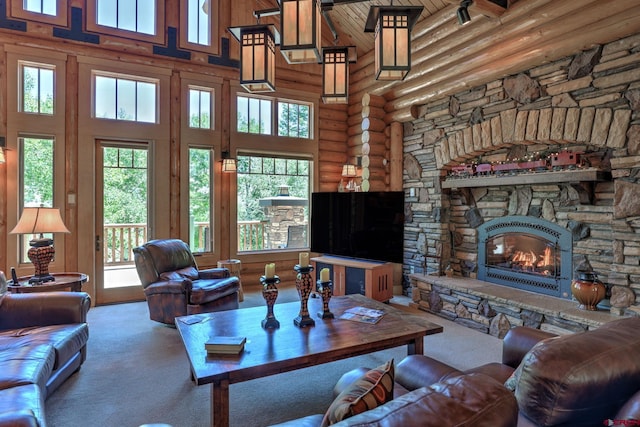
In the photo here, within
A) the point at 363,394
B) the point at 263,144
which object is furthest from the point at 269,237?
the point at 363,394

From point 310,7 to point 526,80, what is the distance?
3.01m

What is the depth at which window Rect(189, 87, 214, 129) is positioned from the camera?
5.66 metres

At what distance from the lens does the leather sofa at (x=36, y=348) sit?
170cm

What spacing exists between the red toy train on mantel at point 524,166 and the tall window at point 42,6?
576 centimetres

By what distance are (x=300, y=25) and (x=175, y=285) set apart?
305 cm

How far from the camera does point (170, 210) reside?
5.44 m

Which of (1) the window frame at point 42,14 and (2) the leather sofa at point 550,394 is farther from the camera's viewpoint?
(1) the window frame at point 42,14

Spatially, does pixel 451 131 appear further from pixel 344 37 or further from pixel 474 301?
pixel 344 37

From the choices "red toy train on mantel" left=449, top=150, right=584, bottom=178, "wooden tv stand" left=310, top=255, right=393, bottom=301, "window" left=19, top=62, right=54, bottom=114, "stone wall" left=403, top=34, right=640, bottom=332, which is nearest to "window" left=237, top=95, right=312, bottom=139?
"stone wall" left=403, top=34, right=640, bottom=332

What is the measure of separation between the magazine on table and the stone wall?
2.26 m

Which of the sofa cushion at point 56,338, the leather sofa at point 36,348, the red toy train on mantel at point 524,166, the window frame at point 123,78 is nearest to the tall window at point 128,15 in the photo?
the window frame at point 123,78

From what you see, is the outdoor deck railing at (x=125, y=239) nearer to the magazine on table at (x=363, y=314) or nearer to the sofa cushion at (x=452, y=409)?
the magazine on table at (x=363, y=314)

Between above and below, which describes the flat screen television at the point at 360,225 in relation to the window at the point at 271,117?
below

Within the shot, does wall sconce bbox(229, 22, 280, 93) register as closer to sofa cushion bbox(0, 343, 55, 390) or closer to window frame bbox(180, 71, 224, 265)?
sofa cushion bbox(0, 343, 55, 390)
